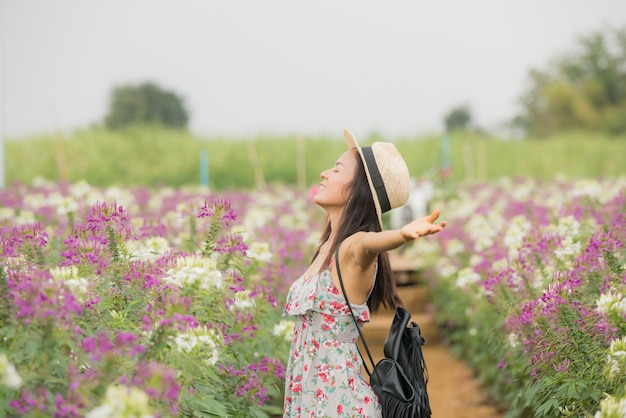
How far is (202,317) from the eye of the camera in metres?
2.55

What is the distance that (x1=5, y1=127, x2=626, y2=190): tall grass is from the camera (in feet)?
47.1

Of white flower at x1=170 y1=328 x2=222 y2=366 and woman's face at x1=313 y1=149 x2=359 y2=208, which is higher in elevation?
woman's face at x1=313 y1=149 x2=359 y2=208

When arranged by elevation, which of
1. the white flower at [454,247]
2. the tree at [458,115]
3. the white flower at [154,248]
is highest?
the white flower at [154,248]

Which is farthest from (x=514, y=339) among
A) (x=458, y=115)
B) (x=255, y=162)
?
(x=458, y=115)

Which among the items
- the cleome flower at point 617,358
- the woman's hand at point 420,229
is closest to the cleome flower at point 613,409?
the cleome flower at point 617,358

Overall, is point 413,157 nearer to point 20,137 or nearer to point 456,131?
point 456,131

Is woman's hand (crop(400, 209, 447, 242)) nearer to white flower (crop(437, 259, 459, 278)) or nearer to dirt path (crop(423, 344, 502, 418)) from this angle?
dirt path (crop(423, 344, 502, 418))

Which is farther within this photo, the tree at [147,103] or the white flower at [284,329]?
the tree at [147,103]

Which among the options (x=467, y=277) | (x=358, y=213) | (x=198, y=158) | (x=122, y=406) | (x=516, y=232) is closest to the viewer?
(x=122, y=406)

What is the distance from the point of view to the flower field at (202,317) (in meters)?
1.84

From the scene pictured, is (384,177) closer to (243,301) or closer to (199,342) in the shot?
(199,342)

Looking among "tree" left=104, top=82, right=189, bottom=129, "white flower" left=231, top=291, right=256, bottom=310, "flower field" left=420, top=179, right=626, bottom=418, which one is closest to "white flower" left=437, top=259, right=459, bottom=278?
"flower field" left=420, top=179, right=626, bottom=418

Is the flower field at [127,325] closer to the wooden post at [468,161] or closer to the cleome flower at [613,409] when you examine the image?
the cleome flower at [613,409]

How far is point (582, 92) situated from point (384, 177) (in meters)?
41.0
